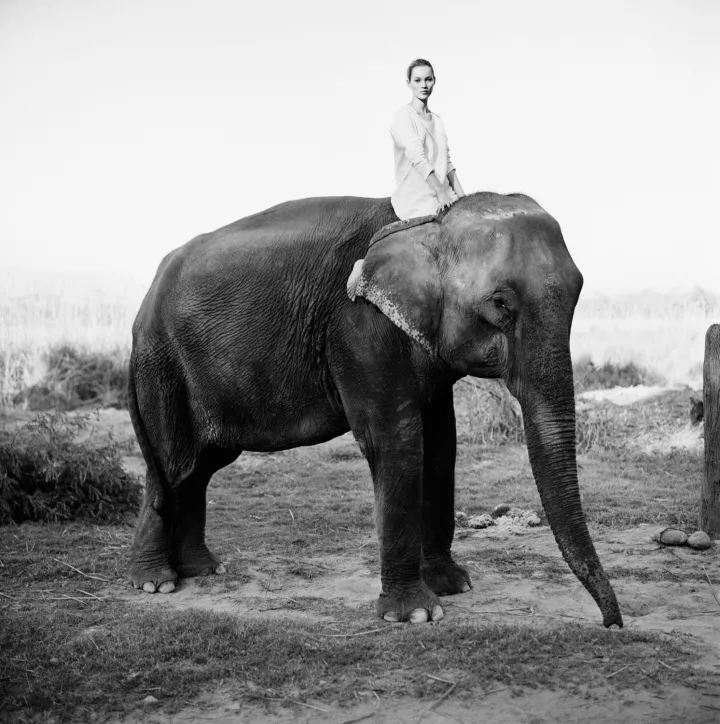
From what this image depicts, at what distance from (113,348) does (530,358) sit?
14135 mm

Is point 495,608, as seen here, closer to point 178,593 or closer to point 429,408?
point 429,408

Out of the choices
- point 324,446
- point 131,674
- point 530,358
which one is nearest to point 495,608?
point 530,358

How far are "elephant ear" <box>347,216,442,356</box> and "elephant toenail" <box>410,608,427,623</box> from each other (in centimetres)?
155

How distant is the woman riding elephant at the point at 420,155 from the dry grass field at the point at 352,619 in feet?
8.35

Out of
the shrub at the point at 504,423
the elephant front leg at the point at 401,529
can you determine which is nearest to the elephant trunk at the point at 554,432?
the elephant front leg at the point at 401,529

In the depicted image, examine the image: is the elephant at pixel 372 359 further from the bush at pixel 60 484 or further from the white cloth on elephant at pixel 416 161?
the bush at pixel 60 484

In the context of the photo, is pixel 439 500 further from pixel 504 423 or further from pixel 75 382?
pixel 75 382

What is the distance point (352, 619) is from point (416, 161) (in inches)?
111

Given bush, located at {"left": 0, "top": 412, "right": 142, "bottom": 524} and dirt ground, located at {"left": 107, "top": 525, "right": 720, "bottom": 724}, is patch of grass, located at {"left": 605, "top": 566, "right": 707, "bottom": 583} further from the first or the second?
bush, located at {"left": 0, "top": 412, "right": 142, "bottom": 524}

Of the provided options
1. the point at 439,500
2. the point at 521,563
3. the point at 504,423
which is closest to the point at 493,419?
the point at 504,423

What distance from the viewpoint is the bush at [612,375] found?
17.9 meters

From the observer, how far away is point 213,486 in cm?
1149

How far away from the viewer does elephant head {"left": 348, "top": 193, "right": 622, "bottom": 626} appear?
18.3ft

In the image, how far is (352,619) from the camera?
6.40m
